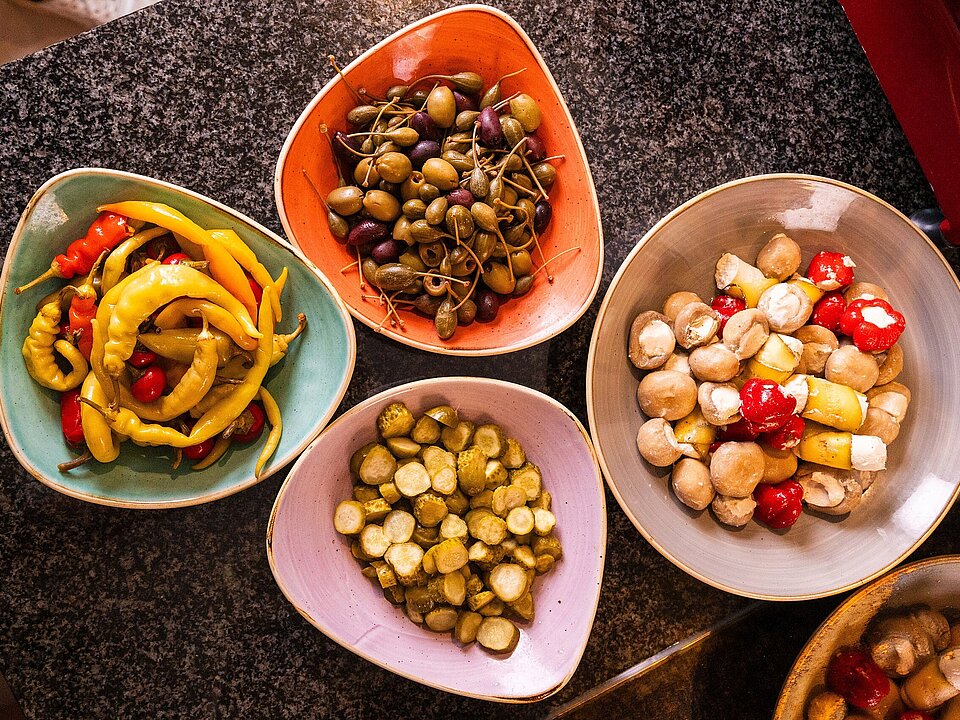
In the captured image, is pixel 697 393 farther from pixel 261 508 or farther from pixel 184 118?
pixel 184 118

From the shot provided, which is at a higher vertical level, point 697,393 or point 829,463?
point 697,393

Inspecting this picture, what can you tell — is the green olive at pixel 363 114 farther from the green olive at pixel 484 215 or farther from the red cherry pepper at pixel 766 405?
the red cherry pepper at pixel 766 405

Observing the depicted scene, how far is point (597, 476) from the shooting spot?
1.23 meters

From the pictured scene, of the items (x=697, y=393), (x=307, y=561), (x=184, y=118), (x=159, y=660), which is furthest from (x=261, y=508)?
(x=697, y=393)

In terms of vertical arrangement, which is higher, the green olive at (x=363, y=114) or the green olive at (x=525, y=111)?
the green olive at (x=363, y=114)

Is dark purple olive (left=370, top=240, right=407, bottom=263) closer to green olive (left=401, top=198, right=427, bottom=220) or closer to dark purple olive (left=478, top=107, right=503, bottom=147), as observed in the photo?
green olive (left=401, top=198, right=427, bottom=220)

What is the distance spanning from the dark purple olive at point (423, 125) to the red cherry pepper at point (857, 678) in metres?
1.31

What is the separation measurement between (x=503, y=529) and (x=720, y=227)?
0.71 metres

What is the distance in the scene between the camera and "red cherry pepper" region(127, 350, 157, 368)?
45.8 inches

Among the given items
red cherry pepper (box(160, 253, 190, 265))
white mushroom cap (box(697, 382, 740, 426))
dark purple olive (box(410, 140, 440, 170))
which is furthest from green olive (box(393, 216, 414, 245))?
white mushroom cap (box(697, 382, 740, 426))

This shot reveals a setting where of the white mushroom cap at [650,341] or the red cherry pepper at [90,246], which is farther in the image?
the white mushroom cap at [650,341]

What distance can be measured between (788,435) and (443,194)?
77 cm

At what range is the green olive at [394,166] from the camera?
1172mm

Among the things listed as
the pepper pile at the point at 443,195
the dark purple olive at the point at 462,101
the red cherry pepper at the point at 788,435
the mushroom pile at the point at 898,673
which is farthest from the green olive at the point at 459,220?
the mushroom pile at the point at 898,673
